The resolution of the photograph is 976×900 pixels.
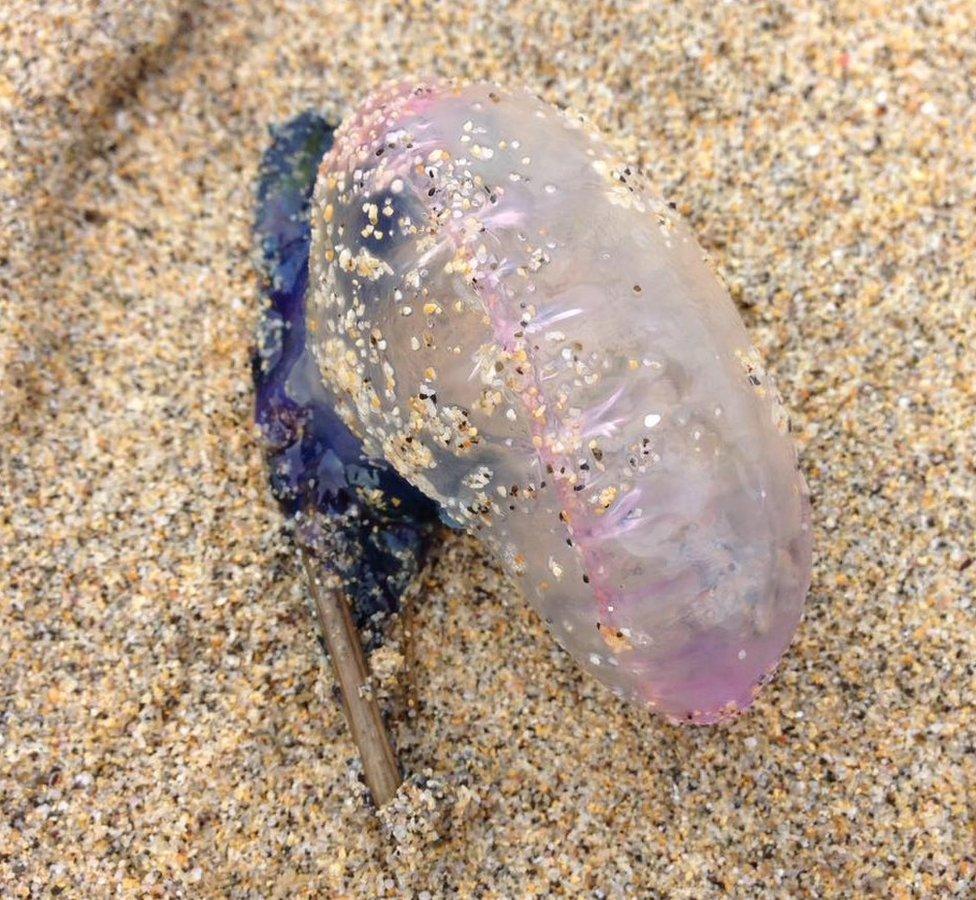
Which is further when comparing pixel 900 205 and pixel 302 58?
pixel 302 58

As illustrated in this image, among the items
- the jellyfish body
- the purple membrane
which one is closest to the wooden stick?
the purple membrane

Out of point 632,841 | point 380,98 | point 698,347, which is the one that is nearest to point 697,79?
point 380,98

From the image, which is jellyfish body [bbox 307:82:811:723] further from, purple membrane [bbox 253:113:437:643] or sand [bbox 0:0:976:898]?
sand [bbox 0:0:976:898]

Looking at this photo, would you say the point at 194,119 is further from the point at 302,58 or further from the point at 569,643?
the point at 569,643

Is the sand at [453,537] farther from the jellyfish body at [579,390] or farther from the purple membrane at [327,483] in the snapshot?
the jellyfish body at [579,390]

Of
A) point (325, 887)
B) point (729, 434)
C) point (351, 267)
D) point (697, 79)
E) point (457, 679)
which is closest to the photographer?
point (729, 434)

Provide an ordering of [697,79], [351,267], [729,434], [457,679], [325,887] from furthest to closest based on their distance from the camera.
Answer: [697,79] → [457,679] → [325,887] → [351,267] → [729,434]

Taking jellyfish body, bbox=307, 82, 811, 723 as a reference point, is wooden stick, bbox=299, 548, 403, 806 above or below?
below
